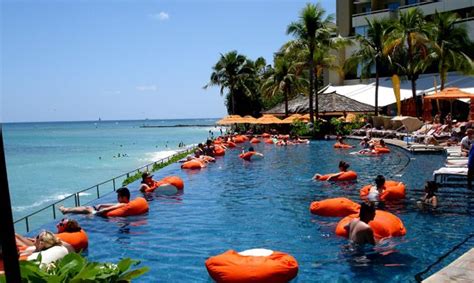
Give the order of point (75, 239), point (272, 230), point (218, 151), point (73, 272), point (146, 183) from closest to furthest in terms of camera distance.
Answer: point (73, 272), point (75, 239), point (272, 230), point (146, 183), point (218, 151)

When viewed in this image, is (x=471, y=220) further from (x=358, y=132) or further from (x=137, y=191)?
(x=358, y=132)

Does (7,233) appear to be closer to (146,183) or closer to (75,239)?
(75,239)

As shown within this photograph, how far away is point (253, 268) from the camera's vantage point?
22.9 ft

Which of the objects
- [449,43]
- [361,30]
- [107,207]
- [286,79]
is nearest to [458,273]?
[107,207]

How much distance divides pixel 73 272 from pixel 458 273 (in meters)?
4.57

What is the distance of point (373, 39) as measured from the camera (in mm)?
40750

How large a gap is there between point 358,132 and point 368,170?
17.8 m

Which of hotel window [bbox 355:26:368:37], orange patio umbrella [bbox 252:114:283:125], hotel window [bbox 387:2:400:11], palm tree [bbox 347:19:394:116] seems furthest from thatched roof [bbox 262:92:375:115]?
hotel window [bbox 387:2:400:11]

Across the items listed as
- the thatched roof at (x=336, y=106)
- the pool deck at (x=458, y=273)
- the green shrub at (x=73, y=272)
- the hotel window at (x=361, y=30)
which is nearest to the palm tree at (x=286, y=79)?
the thatched roof at (x=336, y=106)

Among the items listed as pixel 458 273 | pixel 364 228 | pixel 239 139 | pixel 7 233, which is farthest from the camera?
pixel 239 139

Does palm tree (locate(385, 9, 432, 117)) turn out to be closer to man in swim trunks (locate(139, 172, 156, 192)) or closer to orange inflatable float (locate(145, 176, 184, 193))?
orange inflatable float (locate(145, 176, 184, 193))

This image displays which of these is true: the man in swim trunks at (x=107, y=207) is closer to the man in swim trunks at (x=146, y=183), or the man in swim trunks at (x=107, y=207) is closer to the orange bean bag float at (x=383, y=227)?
the man in swim trunks at (x=146, y=183)

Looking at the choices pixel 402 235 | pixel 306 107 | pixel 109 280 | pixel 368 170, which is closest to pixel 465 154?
pixel 368 170

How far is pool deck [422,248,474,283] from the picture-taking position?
5.78 m
